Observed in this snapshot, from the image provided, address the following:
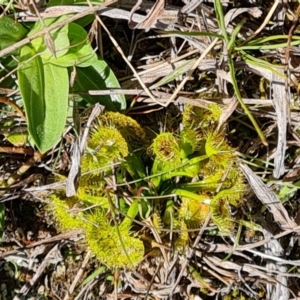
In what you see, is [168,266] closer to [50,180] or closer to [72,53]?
[50,180]

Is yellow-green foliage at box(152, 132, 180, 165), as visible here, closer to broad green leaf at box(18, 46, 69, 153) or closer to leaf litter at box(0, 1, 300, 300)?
leaf litter at box(0, 1, 300, 300)

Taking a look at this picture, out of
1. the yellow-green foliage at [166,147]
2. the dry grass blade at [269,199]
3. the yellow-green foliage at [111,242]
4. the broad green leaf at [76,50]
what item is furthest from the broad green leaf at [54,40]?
the dry grass blade at [269,199]

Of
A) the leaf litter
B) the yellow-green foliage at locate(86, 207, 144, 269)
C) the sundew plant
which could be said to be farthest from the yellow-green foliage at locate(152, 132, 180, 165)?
the yellow-green foliage at locate(86, 207, 144, 269)

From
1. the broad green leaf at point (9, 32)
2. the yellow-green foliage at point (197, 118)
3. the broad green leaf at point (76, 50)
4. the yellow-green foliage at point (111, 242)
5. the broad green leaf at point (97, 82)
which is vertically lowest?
the yellow-green foliage at point (111, 242)

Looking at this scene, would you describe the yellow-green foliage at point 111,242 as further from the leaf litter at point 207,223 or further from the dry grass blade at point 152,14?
the dry grass blade at point 152,14

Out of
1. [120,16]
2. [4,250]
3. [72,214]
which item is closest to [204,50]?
[120,16]
